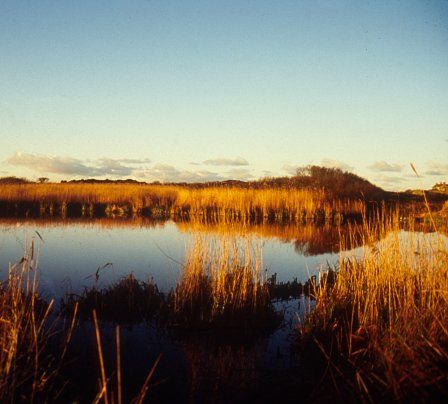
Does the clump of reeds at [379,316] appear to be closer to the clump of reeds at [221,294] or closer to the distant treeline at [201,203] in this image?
the clump of reeds at [221,294]

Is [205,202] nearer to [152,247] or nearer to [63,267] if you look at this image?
[152,247]

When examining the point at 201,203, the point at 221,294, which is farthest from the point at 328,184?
the point at 221,294

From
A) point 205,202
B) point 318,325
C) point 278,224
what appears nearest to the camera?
point 318,325

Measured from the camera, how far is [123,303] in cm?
557

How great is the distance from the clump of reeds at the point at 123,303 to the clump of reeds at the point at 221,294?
0.37 meters

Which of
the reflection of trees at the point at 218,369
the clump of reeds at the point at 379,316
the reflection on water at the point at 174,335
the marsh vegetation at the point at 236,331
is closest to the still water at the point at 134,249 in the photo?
the reflection on water at the point at 174,335

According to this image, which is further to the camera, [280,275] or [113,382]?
[280,275]

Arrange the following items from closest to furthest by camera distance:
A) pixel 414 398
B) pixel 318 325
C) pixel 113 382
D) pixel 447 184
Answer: pixel 414 398, pixel 113 382, pixel 318 325, pixel 447 184

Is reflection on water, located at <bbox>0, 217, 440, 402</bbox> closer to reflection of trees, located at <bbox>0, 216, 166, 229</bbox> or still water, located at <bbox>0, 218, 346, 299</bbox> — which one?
still water, located at <bbox>0, 218, 346, 299</bbox>

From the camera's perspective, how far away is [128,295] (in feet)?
18.5

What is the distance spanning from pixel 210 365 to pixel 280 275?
4.67 metres

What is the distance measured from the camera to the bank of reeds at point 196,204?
20.1 metres

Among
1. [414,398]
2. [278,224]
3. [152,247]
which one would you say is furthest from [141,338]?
[278,224]

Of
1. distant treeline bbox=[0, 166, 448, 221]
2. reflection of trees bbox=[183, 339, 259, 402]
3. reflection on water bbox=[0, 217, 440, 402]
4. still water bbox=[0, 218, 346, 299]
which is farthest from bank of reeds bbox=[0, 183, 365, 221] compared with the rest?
reflection of trees bbox=[183, 339, 259, 402]
